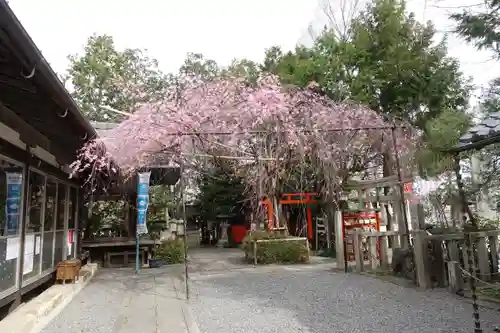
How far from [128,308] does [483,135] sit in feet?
17.4

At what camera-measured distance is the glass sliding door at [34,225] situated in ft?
20.1

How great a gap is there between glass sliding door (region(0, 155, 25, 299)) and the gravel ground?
2.53 meters

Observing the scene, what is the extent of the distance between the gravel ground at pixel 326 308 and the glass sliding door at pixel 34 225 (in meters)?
2.67

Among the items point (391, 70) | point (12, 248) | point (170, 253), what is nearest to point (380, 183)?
point (391, 70)

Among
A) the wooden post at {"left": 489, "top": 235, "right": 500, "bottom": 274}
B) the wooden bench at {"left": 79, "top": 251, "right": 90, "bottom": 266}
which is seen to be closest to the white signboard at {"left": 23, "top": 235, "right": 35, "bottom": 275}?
the wooden bench at {"left": 79, "top": 251, "right": 90, "bottom": 266}

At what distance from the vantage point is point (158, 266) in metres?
11.0

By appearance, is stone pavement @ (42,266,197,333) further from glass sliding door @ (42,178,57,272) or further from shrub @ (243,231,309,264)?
shrub @ (243,231,309,264)

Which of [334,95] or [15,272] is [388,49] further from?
[15,272]

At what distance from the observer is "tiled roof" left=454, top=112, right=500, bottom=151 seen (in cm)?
431

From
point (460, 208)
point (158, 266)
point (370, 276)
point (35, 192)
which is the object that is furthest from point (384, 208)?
point (35, 192)

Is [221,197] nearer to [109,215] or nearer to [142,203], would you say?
[109,215]

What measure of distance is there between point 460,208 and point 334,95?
332 inches

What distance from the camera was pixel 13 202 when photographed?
541 centimetres

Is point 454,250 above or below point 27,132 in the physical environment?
below
